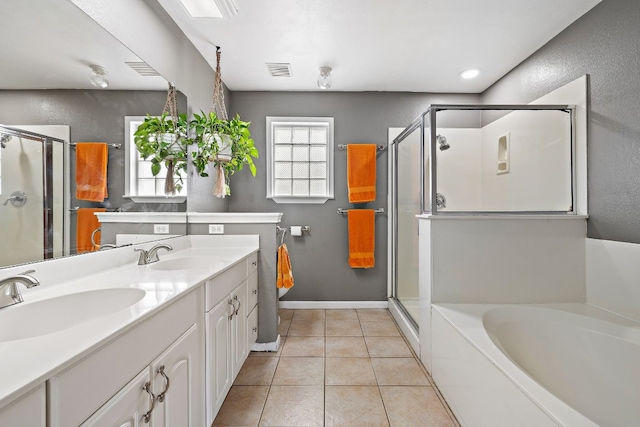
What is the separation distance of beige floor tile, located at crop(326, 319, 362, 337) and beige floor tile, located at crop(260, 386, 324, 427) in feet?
2.54

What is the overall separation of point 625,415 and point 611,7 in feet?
7.17

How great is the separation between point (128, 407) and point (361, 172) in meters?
2.60

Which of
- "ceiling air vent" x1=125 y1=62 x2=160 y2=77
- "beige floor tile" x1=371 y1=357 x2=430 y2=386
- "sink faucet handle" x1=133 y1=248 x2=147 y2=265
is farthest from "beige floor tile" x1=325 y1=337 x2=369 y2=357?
"ceiling air vent" x1=125 y1=62 x2=160 y2=77

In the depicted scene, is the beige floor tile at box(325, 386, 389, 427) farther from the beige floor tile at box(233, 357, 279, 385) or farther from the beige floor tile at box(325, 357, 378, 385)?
the beige floor tile at box(233, 357, 279, 385)

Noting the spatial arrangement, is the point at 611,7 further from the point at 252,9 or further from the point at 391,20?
the point at 252,9

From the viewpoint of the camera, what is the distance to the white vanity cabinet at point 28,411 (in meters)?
0.51

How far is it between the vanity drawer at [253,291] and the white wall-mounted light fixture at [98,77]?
4.43ft

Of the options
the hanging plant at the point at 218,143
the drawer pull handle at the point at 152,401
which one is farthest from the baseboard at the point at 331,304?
the drawer pull handle at the point at 152,401

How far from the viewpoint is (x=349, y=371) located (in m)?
1.99

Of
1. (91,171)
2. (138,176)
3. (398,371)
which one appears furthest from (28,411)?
(398,371)

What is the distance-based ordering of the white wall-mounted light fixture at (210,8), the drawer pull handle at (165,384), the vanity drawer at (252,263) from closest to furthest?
the drawer pull handle at (165,384)
the white wall-mounted light fixture at (210,8)
the vanity drawer at (252,263)

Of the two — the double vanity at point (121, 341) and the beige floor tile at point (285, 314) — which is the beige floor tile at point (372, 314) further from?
the double vanity at point (121, 341)

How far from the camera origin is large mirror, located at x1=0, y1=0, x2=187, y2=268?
99 centimetres

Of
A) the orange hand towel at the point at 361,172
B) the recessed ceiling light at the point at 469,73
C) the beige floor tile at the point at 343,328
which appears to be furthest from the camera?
the orange hand towel at the point at 361,172
